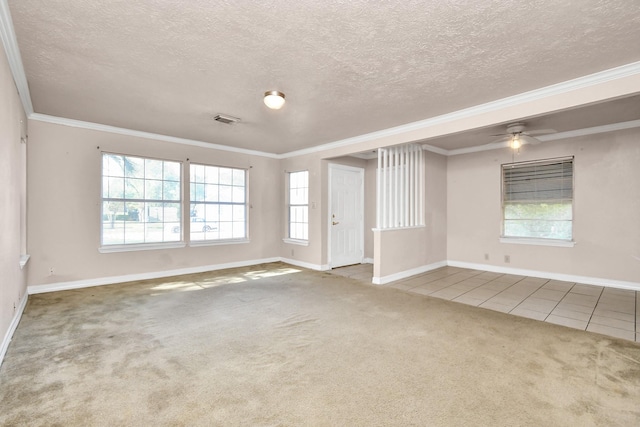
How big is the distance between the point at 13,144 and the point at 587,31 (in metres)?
5.12

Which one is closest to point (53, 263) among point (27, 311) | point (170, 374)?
point (27, 311)

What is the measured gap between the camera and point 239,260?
640cm

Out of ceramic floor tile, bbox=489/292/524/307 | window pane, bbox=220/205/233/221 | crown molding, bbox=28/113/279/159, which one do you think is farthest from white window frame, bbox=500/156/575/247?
window pane, bbox=220/205/233/221

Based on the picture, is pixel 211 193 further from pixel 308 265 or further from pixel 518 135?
pixel 518 135

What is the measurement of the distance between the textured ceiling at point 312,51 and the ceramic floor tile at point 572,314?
102 inches

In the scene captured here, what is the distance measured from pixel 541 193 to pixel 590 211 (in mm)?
759

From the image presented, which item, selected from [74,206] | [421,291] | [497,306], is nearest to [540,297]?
[497,306]

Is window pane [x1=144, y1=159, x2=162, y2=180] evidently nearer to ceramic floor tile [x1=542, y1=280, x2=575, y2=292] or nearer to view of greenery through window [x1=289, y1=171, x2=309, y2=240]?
view of greenery through window [x1=289, y1=171, x2=309, y2=240]

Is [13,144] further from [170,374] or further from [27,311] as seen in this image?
[170,374]

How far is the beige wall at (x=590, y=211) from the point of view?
4578 mm

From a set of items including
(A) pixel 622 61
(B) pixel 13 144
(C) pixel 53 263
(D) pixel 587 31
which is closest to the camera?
(D) pixel 587 31

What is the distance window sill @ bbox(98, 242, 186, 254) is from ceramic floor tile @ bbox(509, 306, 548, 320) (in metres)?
5.32

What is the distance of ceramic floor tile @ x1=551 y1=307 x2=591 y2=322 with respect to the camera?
3427 millimetres

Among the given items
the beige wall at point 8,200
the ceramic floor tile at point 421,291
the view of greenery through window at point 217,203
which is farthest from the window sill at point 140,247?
the ceramic floor tile at point 421,291
